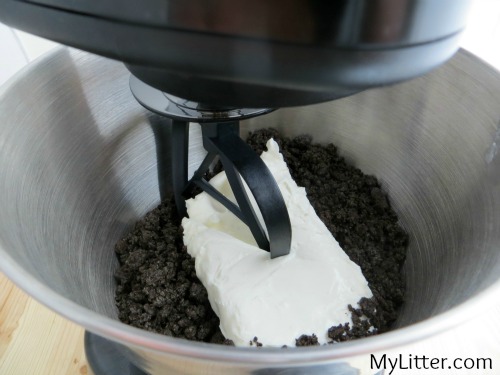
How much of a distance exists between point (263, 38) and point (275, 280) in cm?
34

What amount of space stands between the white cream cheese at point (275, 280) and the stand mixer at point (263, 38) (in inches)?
11.1

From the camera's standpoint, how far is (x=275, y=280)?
0.50m

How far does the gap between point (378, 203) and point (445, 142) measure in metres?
0.14

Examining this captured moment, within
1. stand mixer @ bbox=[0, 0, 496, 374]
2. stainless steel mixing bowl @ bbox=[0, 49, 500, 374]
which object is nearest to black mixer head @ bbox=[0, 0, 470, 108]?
stand mixer @ bbox=[0, 0, 496, 374]

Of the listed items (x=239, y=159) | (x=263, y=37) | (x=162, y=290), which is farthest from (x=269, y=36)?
(x=162, y=290)

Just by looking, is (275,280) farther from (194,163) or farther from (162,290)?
(194,163)

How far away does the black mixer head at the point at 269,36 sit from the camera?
208 millimetres

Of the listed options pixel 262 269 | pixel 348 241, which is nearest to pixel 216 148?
pixel 262 269

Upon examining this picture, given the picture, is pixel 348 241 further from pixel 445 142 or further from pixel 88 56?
pixel 88 56

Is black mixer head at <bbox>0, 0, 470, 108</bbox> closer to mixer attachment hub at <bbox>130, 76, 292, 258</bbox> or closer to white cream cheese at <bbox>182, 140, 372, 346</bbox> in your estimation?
mixer attachment hub at <bbox>130, 76, 292, 258</bbox>

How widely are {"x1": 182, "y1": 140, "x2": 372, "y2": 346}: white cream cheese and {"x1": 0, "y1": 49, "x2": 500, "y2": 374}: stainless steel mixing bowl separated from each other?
0.26 feet

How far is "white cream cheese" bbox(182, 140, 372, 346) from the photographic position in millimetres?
476

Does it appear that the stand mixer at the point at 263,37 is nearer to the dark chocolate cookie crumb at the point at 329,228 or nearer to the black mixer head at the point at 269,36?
the black mixer head at the point at 269,36

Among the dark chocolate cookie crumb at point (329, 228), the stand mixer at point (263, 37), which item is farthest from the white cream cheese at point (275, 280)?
the stand mixer at point (263, 37)
